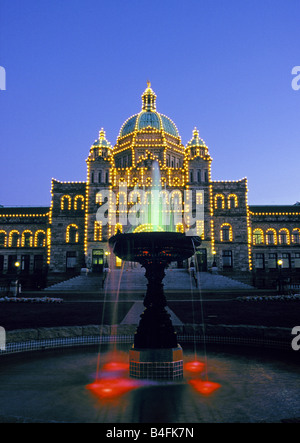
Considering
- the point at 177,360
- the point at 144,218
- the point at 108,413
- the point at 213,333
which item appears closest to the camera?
the point at 108,413

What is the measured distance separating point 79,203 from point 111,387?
52.0 metres

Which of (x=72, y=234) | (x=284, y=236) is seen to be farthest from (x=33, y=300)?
(x=284, y=236)

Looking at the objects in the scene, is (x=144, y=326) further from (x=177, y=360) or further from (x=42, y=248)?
(x=42, y=248)

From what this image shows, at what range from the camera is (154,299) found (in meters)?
9.27

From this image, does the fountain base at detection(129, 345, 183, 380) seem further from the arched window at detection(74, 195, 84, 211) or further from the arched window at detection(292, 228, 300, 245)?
the arched window at detection(292, 228, 300, 245)

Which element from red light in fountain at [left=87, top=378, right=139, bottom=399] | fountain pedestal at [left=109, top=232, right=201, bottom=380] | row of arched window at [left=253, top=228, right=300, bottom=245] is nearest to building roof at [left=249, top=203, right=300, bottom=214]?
row of arched window at [left=253, top=228, right=300, bottom=245]

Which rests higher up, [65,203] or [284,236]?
[65,203]

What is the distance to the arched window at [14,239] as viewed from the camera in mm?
60656

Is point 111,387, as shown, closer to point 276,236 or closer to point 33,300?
point 33,300

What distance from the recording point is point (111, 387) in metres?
7.77

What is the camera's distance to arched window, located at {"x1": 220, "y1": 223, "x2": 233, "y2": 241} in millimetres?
56844

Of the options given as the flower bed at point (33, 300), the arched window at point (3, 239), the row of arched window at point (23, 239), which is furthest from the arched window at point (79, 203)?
the flower bed at point (33, 300)

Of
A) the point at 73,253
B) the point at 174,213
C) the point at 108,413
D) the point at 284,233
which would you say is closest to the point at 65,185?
the point at 73,253

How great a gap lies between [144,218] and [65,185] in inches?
548
